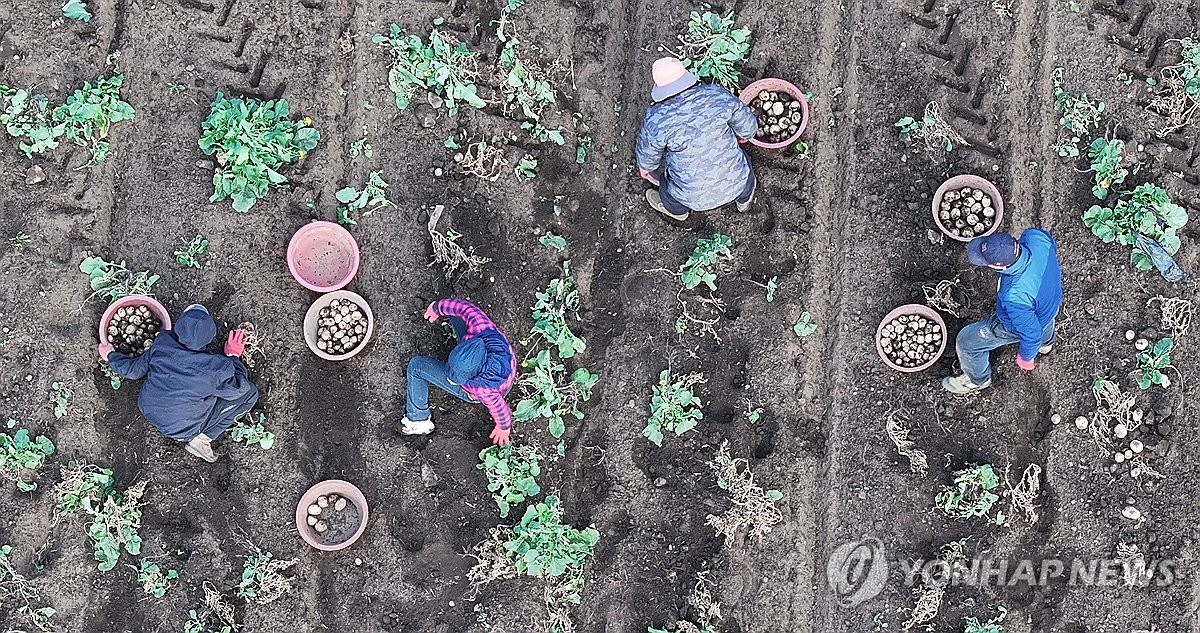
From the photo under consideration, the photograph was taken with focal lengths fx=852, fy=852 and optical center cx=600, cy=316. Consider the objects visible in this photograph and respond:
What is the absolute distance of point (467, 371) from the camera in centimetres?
422

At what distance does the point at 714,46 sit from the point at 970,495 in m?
3.02

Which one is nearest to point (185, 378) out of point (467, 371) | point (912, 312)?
point (467, 371)

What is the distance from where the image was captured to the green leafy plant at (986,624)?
4922 millimetres

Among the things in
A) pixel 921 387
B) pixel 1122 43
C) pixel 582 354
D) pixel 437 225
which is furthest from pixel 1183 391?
pixel 437 225

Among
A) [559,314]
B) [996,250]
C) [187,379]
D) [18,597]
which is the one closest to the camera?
[996,250]

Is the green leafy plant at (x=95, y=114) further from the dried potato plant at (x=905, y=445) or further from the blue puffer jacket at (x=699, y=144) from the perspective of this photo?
the dried potato plant at (x=905, y=445)

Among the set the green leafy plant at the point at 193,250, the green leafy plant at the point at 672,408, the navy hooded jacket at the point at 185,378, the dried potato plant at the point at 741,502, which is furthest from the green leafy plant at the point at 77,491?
the dried potato plant at the point at 741,502

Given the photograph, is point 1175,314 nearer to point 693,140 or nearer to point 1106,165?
point 1106,165

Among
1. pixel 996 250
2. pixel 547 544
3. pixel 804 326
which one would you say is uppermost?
pixel 996 250

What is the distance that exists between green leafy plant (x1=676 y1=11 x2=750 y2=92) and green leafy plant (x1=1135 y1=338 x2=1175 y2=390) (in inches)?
113

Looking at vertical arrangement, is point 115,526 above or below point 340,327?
below

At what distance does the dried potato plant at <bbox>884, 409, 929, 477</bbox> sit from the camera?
4.95 metres

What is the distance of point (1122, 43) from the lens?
5051 mm

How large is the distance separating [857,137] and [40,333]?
4847mm
